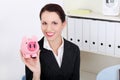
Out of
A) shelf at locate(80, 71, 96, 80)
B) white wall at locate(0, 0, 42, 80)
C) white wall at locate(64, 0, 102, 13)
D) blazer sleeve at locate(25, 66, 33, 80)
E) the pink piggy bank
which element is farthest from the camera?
shelf at locate(80, 71, 96, 80)

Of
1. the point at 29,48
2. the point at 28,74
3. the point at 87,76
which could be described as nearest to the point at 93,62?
the point at 87,76

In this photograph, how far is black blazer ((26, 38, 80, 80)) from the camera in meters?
1.33

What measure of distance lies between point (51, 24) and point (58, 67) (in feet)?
0.75

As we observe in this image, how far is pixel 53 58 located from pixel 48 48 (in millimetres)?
58

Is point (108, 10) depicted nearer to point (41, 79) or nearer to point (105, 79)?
point (105, 79)

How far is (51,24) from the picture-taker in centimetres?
129

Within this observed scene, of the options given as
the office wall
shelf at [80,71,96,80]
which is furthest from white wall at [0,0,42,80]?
shelf at [80,71,96,80]

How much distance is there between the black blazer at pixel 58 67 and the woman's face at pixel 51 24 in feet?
0.28

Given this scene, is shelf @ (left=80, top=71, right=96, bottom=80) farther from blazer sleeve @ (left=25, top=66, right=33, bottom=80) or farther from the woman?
blazer sleeve @ (left=25, top=66, right=33, bottom=80)

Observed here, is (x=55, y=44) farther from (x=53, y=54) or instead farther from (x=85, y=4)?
(x=85, y=4)

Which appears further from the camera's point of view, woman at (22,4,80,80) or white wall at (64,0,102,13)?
white wall at (64,0,102,13)

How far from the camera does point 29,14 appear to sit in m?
1.66

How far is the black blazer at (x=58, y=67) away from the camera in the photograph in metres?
1.33

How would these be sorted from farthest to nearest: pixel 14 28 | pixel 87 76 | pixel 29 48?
pixel 87 76, pixel 14 28, pixel 29 48
